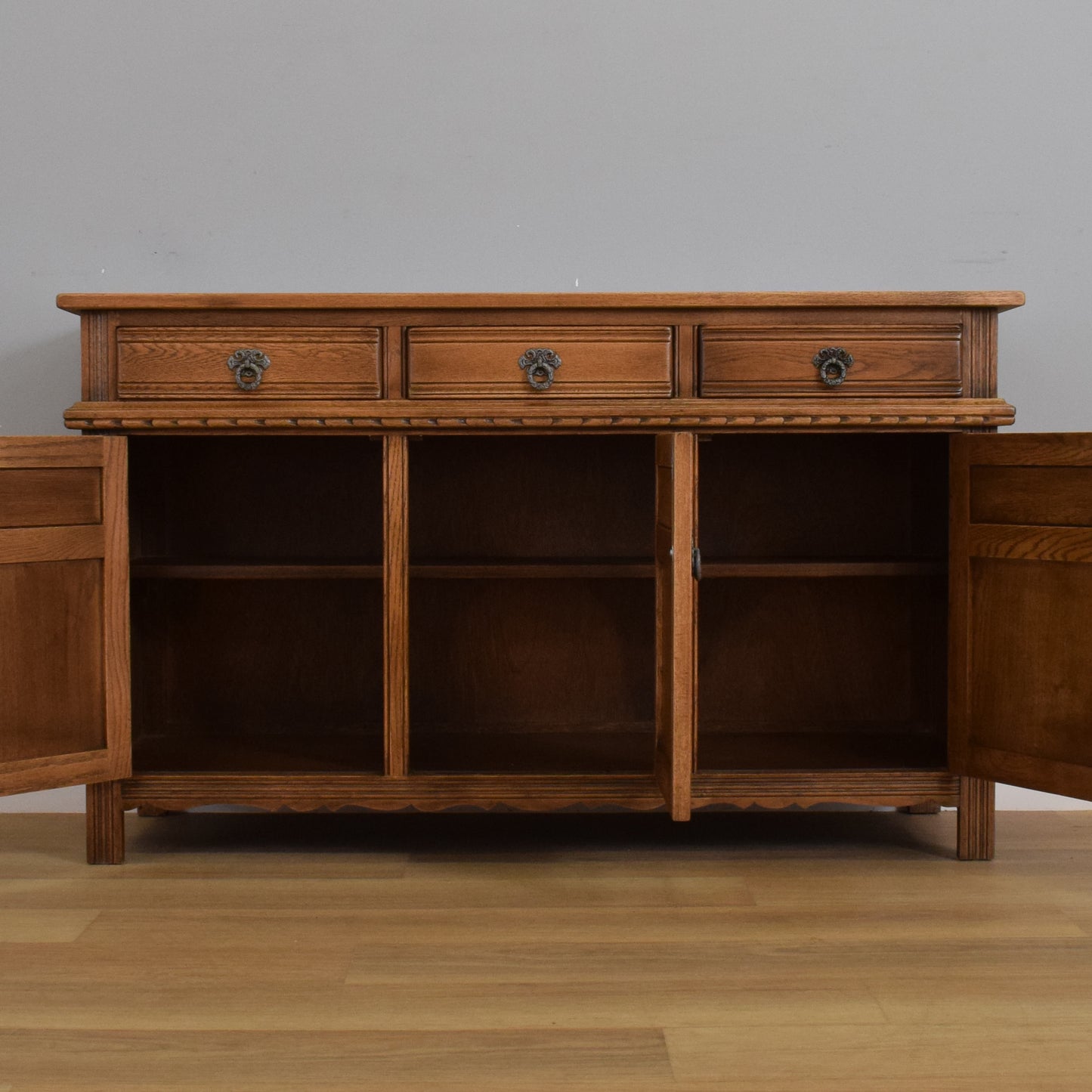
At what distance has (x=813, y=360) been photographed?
7.48 feet

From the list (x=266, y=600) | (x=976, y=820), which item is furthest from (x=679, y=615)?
(x=266, y=600)

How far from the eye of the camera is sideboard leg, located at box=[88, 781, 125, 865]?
2334 millimetres

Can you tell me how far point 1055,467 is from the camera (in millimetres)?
2141

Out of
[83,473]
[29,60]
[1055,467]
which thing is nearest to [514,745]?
[83,473]

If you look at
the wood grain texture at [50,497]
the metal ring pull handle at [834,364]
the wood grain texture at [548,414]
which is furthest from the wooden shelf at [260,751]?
the metal ring pull handle at [834,364]

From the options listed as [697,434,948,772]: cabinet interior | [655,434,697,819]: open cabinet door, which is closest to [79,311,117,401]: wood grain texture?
[655,434,697,819]: open cabinet door

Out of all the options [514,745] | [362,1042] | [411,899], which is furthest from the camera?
[514,745]

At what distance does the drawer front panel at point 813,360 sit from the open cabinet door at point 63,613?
122cm

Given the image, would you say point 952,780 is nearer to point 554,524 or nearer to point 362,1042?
point 554,524

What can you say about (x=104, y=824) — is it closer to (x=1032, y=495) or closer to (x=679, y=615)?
(x=679, y=615)

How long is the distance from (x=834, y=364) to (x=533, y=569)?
76cm

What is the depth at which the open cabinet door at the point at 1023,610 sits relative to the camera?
83.4 inches

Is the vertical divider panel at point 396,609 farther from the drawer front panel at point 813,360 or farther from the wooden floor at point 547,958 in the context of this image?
the drawer front panel at point 813,360

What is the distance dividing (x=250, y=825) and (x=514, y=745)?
65cm
